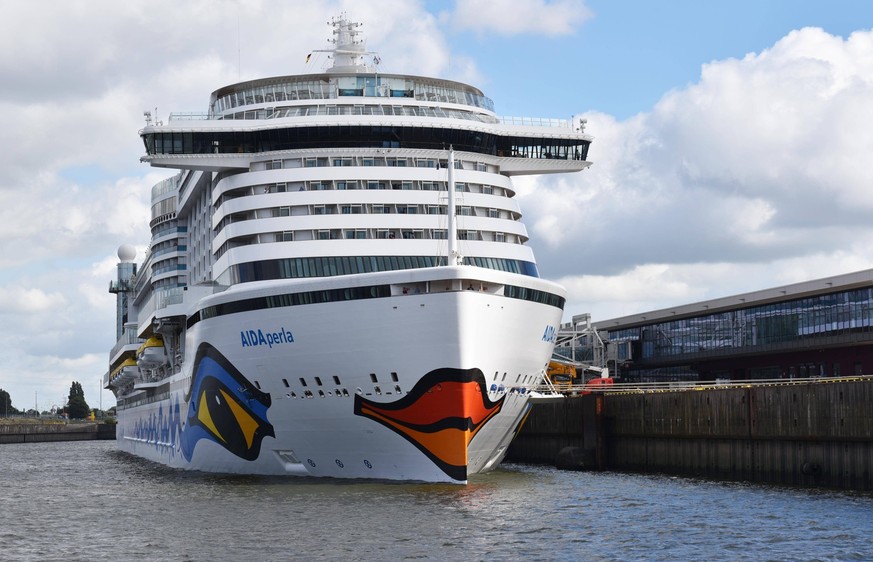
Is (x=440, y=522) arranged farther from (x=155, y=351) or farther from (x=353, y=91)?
(x=155, y=351)

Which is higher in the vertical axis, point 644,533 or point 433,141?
point 433,141

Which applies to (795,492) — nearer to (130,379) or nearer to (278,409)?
(278,409)

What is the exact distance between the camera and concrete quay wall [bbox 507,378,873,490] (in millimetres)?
37906

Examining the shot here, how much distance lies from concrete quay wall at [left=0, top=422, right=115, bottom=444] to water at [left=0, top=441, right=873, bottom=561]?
9873cm

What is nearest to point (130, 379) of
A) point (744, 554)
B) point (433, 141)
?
point (433, 141)

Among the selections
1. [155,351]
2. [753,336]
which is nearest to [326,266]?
[155,351]

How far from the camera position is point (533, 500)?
3581 cm

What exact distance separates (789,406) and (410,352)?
13.8 m

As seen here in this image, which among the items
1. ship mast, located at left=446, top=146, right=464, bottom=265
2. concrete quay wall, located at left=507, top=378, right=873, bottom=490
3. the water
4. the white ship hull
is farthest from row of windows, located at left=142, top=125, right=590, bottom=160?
concrete quay wall, located at left=507, top=378, right=873, bottom=490

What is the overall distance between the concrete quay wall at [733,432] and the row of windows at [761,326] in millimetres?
18458

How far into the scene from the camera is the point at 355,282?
1407 inches

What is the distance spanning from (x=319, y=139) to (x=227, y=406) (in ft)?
32.4

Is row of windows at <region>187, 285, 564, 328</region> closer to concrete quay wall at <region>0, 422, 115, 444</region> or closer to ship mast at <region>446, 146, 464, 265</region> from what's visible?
ship mast at <region>446, 146, 464, 265</region>

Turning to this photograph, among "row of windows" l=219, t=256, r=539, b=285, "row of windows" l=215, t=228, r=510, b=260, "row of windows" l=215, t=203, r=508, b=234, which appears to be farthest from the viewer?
"row of windows" l=215, t=203, r=508, b=234
